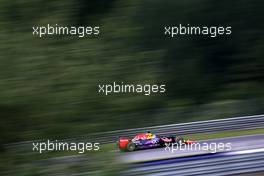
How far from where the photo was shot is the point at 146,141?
13.8 feet

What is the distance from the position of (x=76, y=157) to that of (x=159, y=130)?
101cm

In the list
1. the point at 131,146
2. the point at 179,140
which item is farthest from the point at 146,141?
the point at 179,140

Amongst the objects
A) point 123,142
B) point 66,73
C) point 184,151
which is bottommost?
point 184,151

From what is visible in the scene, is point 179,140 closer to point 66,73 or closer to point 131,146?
point 131,146

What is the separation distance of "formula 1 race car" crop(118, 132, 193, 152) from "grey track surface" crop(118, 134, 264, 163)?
0.12 ft

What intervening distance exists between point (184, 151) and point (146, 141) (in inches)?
19.8

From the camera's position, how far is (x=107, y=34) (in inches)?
158

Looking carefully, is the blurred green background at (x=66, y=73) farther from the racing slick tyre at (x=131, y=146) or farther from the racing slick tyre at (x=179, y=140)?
the racing slick tyre at (x=179, y=140)

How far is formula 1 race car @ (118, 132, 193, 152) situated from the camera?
398 centimetres

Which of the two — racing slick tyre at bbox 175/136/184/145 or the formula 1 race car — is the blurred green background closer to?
the formula 1 race car

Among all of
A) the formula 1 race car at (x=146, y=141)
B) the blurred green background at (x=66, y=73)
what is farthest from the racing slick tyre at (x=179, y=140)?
the blurred green background at (x=66, y=73)

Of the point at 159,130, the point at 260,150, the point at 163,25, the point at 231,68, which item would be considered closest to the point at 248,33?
the point at 231,68

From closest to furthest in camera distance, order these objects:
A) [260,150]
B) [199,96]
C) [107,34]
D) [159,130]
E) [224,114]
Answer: [107,34] → [159,130] → [260,150] → [224,114] → [199,96]

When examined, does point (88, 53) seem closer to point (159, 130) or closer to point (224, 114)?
point (159, 130)
